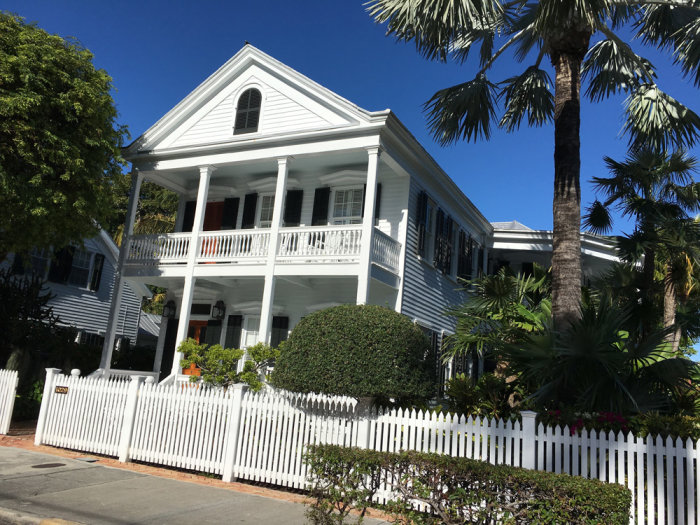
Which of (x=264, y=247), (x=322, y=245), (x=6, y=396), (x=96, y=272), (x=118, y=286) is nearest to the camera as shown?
(x=6, y=396)

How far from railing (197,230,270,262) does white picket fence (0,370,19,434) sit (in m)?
5.10

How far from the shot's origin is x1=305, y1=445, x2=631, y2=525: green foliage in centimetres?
475

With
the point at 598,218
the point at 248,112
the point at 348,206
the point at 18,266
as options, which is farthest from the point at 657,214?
the point at 18,266

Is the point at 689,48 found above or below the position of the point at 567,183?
above

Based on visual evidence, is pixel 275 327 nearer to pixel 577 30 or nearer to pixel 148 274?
pixel 148 274

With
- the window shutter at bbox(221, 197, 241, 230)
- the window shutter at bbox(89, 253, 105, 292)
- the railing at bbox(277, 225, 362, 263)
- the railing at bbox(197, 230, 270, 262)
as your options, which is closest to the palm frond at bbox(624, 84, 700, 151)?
the railing at bbox(277, 225, 362, 263)

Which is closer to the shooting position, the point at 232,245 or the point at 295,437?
the point at 295,437

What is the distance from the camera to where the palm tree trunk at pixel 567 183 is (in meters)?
8.63

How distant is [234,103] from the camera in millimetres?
15648

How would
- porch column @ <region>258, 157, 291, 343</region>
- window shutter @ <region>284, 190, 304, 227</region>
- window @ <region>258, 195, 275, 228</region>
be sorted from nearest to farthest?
porch column @ <region>258, 157, 291, 343</region>
window shutter @ <region>284, 190, 304, 227</region>
window @ <region>258, 195, 275, 228</region>

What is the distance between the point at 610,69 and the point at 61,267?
18.9 meters

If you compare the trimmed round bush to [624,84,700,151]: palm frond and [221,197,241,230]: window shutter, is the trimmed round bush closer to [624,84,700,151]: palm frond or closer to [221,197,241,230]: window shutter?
[624,84,700,151]: palm frond

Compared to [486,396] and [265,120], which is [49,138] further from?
[486,396]

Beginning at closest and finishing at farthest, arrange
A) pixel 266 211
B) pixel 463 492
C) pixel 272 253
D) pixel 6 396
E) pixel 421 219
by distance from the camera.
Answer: pixel 463 492 < pixel 6 396 < pixel 272 253 < pixel 421 219 < pixel 266 211
